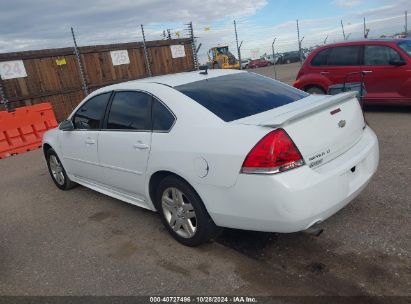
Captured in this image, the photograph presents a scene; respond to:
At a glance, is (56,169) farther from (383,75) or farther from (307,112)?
(383,75)

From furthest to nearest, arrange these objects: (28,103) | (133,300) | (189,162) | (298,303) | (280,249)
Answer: (28,103)
(280,249)
(189,162)
(133,300)
(298,303)

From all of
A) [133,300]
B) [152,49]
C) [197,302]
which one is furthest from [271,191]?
[152,49]

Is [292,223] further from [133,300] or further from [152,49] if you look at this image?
[152,49]

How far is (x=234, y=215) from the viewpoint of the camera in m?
3.06

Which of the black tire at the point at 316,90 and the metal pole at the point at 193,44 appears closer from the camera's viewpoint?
the black tire at the point at 316,90

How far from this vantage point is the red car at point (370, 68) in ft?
25.6

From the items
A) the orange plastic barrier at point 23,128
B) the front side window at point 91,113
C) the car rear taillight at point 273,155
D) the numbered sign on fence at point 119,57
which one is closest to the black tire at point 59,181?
the front side window at point 91,113

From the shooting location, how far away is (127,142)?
3910 millimetres

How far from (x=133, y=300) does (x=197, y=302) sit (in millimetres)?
507

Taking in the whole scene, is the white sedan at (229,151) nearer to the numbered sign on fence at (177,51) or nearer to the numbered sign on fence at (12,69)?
the numbered sign on fence at (12,69)

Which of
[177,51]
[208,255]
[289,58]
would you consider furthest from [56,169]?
[289,58]

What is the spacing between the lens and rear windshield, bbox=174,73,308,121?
338 centimetres

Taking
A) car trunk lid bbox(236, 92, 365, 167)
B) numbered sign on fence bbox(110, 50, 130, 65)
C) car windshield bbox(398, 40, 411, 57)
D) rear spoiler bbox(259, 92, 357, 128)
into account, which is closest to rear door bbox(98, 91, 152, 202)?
car trunk lid bbox(236, 92, 365, 167)

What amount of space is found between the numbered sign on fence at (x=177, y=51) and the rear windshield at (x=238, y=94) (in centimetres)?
1314
